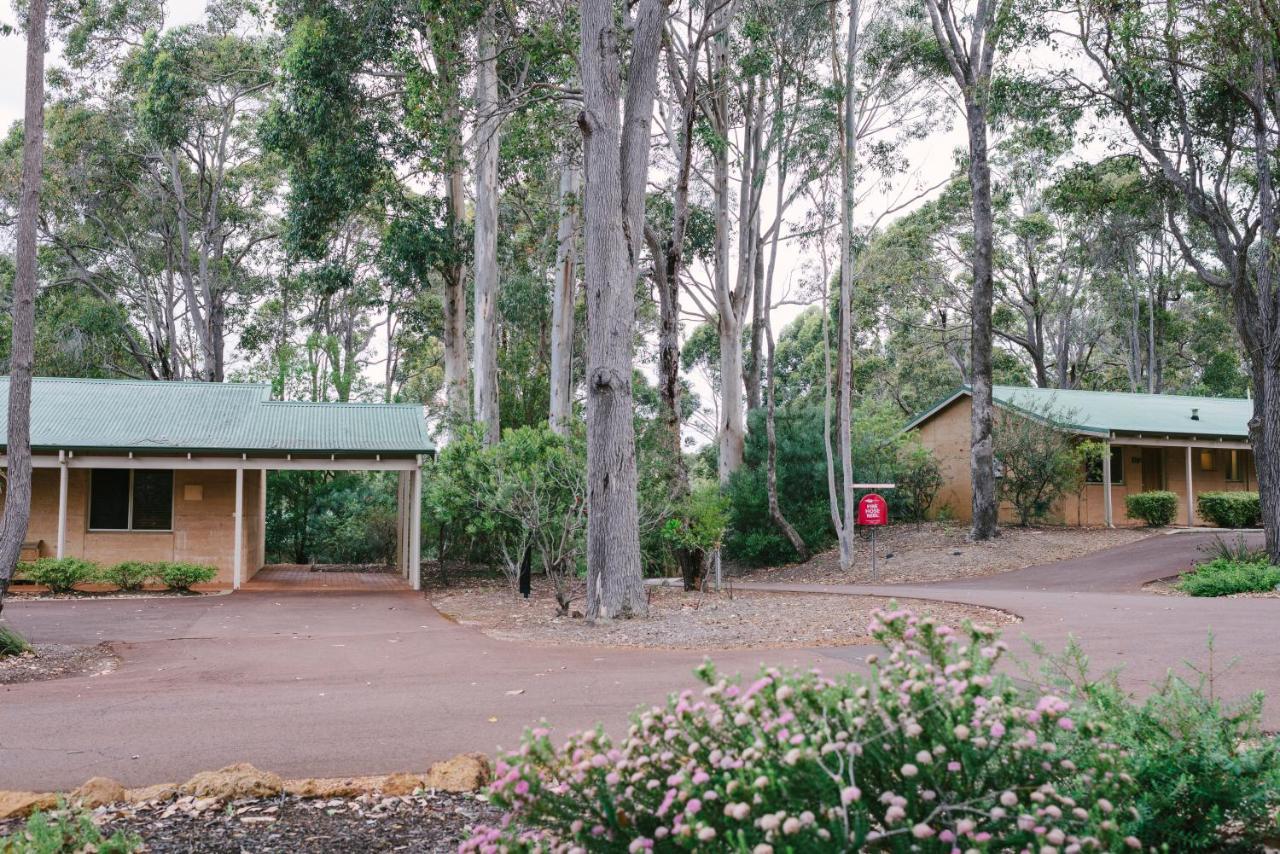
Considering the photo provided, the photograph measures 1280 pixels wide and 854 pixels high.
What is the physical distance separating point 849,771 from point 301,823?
106 inches

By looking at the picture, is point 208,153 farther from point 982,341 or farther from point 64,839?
point 64,839

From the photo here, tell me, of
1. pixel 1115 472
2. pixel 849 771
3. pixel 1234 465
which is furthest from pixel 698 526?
pixel 1234 465

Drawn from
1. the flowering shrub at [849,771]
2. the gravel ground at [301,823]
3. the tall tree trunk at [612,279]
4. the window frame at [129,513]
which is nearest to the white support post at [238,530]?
the window frame at [129,513]

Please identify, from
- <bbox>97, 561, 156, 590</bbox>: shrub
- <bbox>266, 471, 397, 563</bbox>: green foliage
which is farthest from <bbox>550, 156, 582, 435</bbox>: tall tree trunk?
<bbox>97, 561, 156, 590</bbox>: shrub

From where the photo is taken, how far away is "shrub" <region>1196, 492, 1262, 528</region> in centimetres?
2530

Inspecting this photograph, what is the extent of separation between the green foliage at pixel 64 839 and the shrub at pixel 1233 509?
90.0ft

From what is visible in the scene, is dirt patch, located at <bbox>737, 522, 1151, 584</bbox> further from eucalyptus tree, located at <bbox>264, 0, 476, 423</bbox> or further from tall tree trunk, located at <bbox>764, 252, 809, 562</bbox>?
eucalyptus tree, located at <bbox>264, 0, 476, 423</bbox>

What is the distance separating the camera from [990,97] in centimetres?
2028

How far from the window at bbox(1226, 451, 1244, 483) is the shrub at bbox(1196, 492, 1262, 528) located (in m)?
3.86

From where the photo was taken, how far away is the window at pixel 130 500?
1939 centimetres

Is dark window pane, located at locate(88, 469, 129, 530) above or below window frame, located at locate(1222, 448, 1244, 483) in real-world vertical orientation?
below

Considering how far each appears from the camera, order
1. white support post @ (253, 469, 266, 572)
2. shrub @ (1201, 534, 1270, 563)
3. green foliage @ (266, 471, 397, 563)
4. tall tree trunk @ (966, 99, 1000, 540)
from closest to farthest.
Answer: shrub @ (1201, 534, 1270, 563) → white support post @ (253, 469, 266, 572) → tall tree trunk @ (966, 99, 1000, 540) → green foliage @ (266, 471, 397, 563)

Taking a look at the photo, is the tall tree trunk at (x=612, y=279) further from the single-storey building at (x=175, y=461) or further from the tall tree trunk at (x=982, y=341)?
the tall tree trunk at (x=982, y=341)

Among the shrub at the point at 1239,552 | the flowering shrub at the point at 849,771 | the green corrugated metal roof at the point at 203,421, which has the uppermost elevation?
the green corrugated metal roof at the point at 203,421
